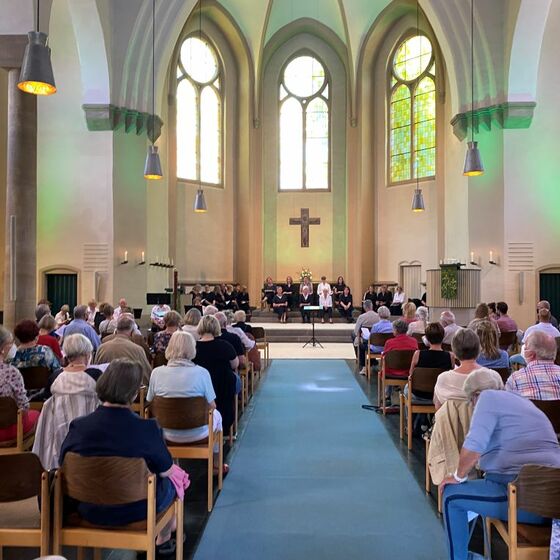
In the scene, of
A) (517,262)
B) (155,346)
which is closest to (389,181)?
(517,262)

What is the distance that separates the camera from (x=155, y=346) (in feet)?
20.6

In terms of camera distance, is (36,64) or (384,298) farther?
(384,298)

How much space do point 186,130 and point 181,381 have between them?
49.9 feet

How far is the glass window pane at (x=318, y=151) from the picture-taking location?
64.9ft

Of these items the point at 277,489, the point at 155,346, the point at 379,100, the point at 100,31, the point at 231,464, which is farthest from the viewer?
the point at 379,100

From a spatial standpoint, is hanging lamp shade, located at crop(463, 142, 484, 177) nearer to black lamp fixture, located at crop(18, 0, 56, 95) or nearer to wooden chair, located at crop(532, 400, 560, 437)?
wooden chair, located at crop(532, 400, 560, 437)

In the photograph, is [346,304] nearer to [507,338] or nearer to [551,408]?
[507,338]

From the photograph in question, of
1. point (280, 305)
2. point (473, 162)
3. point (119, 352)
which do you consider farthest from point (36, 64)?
point (280, 305)

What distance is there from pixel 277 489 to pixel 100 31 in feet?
37.8

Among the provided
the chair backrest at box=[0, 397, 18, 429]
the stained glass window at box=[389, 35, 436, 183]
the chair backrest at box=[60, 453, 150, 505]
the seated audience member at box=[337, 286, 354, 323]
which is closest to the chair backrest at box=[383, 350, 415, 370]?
the chair backrest at box=[0, 397, 18, 429]

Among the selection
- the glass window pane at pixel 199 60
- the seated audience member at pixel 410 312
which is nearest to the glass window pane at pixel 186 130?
the glass window pane at pixel 199 60

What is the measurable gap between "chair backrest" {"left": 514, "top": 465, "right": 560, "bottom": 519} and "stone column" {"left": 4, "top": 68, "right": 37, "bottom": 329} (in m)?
7.21

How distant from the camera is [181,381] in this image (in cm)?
393

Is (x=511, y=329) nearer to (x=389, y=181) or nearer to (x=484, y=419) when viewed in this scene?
(x=484, y=419)
